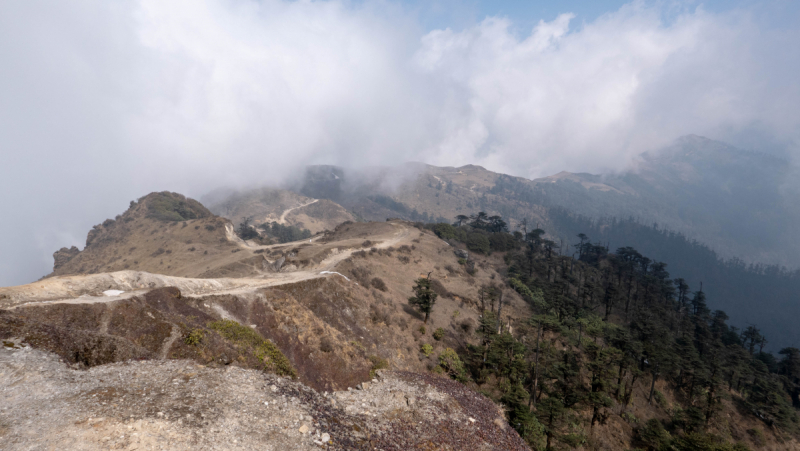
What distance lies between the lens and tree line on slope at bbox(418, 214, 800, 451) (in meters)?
30.6

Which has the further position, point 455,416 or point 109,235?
point 109,235

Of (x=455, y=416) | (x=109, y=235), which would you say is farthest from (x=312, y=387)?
(x=109, y=235)

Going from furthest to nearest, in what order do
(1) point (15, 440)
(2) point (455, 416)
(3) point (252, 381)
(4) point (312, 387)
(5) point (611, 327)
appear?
(5) point (611, 327) → (2) point (455, 416) → (4) point (312, 387) → (3) point (252, 381) → (1) point (15, 440)

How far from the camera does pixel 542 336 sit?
49594mm

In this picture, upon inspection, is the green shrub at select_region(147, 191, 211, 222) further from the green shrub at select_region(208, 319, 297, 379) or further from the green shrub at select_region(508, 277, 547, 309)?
the green shrub at select_region(508, 277, 547, 309)

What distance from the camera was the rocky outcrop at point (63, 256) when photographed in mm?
84750

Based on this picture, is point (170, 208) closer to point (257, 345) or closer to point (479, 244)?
point (479, 244)

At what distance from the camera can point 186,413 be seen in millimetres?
12164

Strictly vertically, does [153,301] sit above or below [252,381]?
above

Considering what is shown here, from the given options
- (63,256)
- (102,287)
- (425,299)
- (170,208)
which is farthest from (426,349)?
(63,256)

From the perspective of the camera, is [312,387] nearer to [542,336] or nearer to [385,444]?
[385,444]

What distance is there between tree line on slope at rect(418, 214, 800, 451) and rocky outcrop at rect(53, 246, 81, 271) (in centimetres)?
11305

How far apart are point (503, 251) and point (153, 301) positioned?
8727cm

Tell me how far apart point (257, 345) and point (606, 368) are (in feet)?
116
